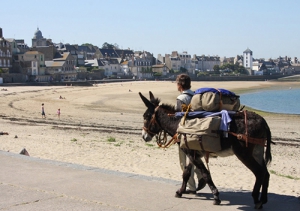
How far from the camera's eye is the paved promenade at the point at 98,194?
6020 mm

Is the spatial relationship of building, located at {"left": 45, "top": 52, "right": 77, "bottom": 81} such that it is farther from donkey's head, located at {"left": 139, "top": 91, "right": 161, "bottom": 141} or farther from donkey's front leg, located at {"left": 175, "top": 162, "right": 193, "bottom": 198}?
donkey's front leg, located at {"left": 175, "top": 162, "right": 193, "bottom": 198}

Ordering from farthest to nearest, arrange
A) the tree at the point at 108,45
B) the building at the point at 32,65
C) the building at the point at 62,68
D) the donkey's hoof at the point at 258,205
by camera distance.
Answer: the tree at the point at 108,45, the building at the point at 62,68, the building at the point at 32,65, the donkey's hoof at the point at 258,205

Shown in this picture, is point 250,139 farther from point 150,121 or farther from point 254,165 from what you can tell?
point 150,121

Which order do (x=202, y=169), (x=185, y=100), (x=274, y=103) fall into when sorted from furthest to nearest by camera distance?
(x=274, y=103) < (x=185, y=100) < (x=202, y=169)

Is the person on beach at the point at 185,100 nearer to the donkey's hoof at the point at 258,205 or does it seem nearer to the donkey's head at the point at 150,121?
the donkey's head at the point at 150,121

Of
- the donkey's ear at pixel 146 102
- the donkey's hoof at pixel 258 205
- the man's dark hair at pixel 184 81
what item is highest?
the man's dark hair at pixel 184 81

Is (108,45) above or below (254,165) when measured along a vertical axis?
above

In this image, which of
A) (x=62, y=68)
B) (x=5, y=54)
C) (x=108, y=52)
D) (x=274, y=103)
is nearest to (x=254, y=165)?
(x=274, y=103)

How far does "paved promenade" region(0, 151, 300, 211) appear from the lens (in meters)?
6.02

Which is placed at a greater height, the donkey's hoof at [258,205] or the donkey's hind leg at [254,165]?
the donkey's hind leg at [254,165]

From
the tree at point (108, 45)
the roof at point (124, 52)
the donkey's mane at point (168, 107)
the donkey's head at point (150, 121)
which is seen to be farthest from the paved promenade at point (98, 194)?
the tree at point (108, 45)

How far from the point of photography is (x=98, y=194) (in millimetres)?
6539

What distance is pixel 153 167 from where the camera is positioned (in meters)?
11.9

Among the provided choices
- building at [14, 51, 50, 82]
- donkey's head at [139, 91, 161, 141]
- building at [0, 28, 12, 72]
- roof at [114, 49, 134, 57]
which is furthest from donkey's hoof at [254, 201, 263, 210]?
roof at [114, 49, 134, 57]
